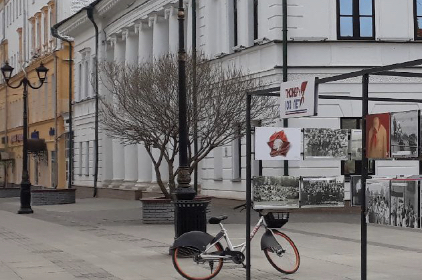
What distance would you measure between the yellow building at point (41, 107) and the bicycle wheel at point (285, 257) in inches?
1475

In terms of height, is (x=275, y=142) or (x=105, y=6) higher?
(x=105, y=6)

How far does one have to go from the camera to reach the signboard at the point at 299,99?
8.43m

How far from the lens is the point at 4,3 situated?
233 ft

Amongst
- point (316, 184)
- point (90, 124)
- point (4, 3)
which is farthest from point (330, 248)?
point (4, 3)

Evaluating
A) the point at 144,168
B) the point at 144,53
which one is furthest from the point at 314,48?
the point at 144,168

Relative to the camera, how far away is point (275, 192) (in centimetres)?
984

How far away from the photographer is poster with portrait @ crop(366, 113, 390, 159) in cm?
762

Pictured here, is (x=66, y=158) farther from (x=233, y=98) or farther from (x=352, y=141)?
(x=352, y=141)

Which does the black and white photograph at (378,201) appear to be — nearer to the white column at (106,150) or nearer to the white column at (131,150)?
the white column at (131,150)

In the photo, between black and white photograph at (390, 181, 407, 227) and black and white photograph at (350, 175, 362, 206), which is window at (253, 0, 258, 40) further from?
black and white photograph at (390, 181, 407, 227)

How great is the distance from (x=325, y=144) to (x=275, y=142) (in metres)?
0.66

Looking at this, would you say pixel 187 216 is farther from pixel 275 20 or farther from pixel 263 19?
pixel 263 19

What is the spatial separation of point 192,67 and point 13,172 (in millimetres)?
46782

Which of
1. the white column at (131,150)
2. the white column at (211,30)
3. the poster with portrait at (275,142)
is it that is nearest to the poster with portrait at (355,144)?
the poster with portrait at (275,142)
